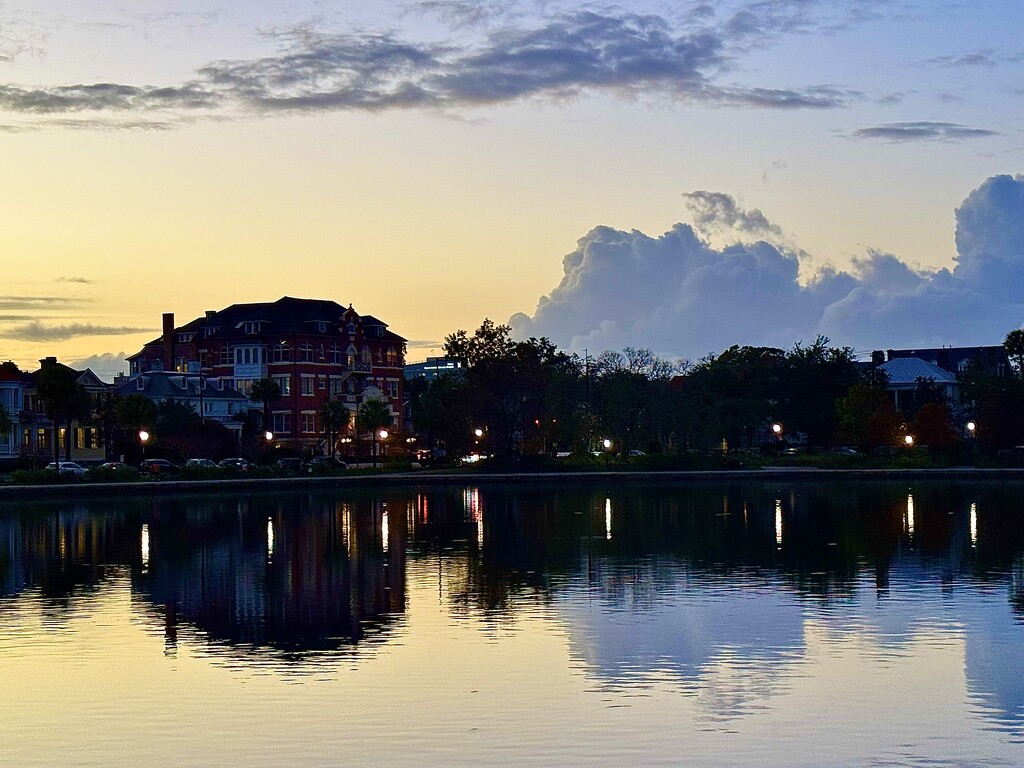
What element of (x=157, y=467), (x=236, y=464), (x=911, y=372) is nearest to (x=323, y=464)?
(x=236, y=464)

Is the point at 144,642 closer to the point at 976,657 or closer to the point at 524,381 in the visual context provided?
the point at 976,657

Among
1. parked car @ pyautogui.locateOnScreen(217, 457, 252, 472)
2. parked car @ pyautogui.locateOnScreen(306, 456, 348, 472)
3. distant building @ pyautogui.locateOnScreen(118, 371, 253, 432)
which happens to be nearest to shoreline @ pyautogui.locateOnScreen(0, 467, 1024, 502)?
parked car @ pyautogui.locateOnScreen(306, 456, 348, 472)

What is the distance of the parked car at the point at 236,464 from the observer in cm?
10784

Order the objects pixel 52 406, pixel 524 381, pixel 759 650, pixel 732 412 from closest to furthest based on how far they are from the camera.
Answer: pixel 759 650
pixel 52 406
pixel 524 381
pixel 732 412

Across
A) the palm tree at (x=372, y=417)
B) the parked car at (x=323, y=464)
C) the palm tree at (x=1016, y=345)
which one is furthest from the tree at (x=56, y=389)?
the palm tree at (x=1016, y=345)

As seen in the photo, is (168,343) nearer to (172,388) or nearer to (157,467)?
(172,388)

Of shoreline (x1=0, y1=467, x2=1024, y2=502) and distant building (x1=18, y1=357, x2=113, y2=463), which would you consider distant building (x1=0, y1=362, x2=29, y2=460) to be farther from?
shoreline (x1=0, y1=467, x2=1024, y2=502)

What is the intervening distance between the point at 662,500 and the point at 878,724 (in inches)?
2414

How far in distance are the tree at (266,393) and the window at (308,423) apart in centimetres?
349

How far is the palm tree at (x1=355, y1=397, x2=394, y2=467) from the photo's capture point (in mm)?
141250

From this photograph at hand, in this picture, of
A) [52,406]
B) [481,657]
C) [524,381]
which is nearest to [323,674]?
[481,657]

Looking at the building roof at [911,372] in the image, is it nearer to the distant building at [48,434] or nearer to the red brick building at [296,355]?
the red brick building at [296,355]

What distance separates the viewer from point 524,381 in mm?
120438

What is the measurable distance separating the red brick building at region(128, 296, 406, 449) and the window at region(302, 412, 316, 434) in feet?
0.33
